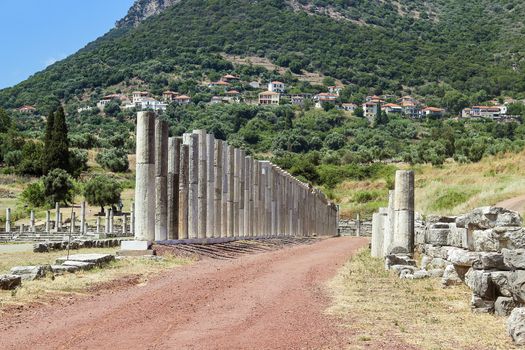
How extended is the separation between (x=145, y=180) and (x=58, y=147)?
71228 millimetres

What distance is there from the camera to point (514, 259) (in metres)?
13.2

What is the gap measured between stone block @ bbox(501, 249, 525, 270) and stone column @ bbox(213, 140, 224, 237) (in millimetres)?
21058

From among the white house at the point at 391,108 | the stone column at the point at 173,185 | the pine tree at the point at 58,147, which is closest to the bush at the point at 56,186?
the pine tree at the point at 58,147

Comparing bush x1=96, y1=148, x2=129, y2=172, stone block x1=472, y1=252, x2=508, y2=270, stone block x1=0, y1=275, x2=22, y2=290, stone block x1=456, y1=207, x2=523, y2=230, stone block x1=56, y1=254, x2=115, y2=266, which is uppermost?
bush x1=96, y1=148, x2=129, y2=172

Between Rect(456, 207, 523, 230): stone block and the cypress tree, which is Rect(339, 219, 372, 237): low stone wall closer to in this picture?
the cypress tree

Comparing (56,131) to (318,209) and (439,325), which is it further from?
(439,325)

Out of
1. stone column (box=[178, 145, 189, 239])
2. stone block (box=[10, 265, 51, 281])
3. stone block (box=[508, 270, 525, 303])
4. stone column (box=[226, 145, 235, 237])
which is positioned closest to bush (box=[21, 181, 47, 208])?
stone column (box=[226, 145, 235, 237])

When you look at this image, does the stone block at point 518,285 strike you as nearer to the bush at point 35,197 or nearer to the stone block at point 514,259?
the stone block at point 514,259

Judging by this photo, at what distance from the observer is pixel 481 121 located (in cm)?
17225

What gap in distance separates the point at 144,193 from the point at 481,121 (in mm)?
155206

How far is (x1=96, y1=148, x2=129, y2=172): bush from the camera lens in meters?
112

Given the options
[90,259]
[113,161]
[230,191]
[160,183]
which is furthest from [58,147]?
[90,259]

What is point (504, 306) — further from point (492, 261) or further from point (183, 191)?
point (183, 191)

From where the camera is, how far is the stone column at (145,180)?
81.3ft
